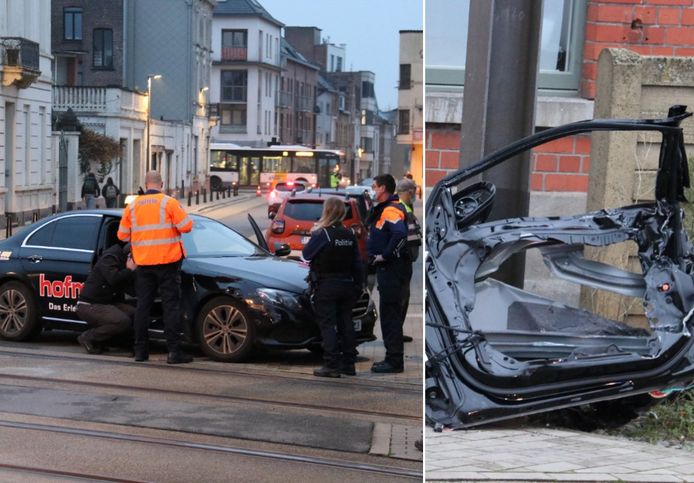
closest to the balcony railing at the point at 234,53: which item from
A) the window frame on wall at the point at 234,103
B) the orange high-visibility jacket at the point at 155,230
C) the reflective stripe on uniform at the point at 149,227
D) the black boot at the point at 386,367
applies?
the window frame on wall at the point at 234,103

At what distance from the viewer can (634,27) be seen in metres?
7.64

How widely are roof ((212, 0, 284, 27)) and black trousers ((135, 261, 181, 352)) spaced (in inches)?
85.0

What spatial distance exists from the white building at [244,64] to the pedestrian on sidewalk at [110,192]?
3925mm

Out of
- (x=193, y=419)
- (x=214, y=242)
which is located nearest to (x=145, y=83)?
(x=214, y=242)

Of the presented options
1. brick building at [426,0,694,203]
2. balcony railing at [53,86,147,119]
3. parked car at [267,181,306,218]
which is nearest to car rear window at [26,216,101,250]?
brick building at [426,0,694,203]

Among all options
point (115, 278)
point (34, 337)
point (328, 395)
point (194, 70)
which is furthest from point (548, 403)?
point (194, 70)

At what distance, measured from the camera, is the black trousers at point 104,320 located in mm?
10000

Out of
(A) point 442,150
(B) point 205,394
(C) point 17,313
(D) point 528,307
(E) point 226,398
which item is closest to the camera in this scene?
(D) point 528,307

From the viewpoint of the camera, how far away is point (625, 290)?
20.5ft

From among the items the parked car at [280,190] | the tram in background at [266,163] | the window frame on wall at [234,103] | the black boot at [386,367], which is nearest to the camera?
the black boot at [386,367]

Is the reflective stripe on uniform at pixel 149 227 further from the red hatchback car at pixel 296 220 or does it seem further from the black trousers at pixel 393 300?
the red hatchback car at pixel 296 220

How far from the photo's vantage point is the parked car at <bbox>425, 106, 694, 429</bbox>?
5520 millimetres

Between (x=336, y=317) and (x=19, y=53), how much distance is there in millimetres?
22026

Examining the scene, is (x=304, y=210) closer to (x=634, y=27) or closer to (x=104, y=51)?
(x=104, y=51)
